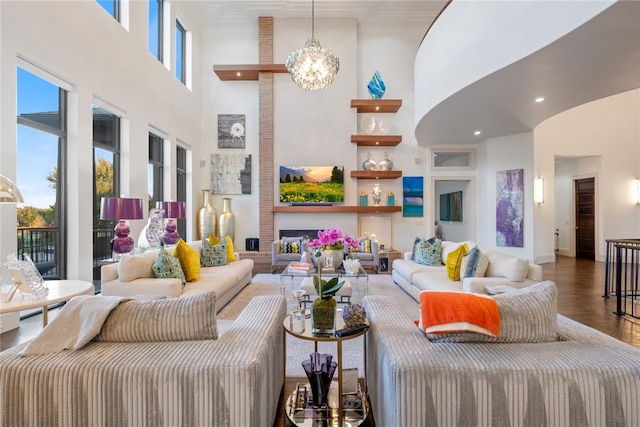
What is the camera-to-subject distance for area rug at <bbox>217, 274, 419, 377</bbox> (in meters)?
2.61

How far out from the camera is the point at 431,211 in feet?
26.1

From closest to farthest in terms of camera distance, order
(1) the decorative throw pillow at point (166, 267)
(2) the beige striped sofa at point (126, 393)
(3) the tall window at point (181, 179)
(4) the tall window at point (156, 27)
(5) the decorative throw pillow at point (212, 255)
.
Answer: (2) the beige striped sofa at point (126, 393) < (1) the decorative throw pillow at point (166, 267) < (5) the decorative throw pillow at point (212, 255) < (4) the tall window at point (156, 27) < (3) the tall window at point (181, 179)

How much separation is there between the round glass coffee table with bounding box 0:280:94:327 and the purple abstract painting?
7.72 meters

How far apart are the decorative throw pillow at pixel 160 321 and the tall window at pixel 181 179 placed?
624 cm

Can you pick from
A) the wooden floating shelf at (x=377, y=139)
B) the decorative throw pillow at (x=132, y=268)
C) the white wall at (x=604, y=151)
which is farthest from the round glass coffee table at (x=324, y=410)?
the white wall at (x=604, y=151)

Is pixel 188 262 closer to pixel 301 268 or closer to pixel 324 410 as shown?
pixel 301 268

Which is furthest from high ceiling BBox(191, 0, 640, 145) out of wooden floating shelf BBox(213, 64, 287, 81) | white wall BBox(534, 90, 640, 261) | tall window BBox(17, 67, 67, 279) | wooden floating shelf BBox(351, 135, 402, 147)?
tall window BBox(17, 67, 67, 279)

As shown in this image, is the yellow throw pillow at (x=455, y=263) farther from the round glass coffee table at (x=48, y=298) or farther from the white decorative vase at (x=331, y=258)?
the round glass coffee table at (x=48, y=298)

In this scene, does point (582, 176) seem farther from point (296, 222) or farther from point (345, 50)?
point (296, 222)

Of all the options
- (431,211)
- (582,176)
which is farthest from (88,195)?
(582,176)

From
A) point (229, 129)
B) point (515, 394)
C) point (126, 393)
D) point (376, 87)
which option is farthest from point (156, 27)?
point (515, 394)

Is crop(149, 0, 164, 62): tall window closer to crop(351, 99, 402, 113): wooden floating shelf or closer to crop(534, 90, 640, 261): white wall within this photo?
crop(351, 99, 402, 113): wooden floating shelf

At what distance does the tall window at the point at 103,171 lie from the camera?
180 inches

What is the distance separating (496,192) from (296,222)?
4.81m
